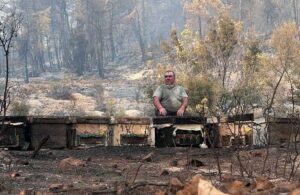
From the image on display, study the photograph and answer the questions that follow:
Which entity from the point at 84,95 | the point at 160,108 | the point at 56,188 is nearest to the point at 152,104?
the point at 160,108

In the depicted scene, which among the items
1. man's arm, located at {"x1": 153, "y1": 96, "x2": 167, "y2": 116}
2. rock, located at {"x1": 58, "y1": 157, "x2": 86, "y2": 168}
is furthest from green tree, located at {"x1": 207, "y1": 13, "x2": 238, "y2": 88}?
rock, located at {"x1": 58, "y1": 157, "x2": 86, "y2": 168}

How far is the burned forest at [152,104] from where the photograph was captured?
6.52m

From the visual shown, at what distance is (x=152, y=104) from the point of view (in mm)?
34531

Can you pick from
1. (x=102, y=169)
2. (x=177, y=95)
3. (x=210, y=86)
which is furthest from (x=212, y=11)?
(x=102, y=169)

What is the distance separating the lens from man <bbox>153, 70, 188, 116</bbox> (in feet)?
39.3

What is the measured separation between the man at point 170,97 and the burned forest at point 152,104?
3cm

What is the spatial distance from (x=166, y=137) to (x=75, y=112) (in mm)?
38035

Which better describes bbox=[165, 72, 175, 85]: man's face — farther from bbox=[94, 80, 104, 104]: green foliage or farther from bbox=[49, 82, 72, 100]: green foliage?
bbox=[49, 82, 72, 100]: green foliage

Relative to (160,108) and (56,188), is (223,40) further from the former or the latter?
(56,188)

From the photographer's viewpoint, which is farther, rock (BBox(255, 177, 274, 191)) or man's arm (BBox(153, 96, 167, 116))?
man's arm (BBox(153, 96, 167, 116))

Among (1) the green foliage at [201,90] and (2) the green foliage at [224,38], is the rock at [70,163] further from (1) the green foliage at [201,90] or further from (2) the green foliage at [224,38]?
(2) the green foliage at [224,38]

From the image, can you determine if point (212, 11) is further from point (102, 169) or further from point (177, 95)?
point (102, 169)

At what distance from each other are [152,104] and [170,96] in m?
22.3

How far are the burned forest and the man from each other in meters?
0.03
